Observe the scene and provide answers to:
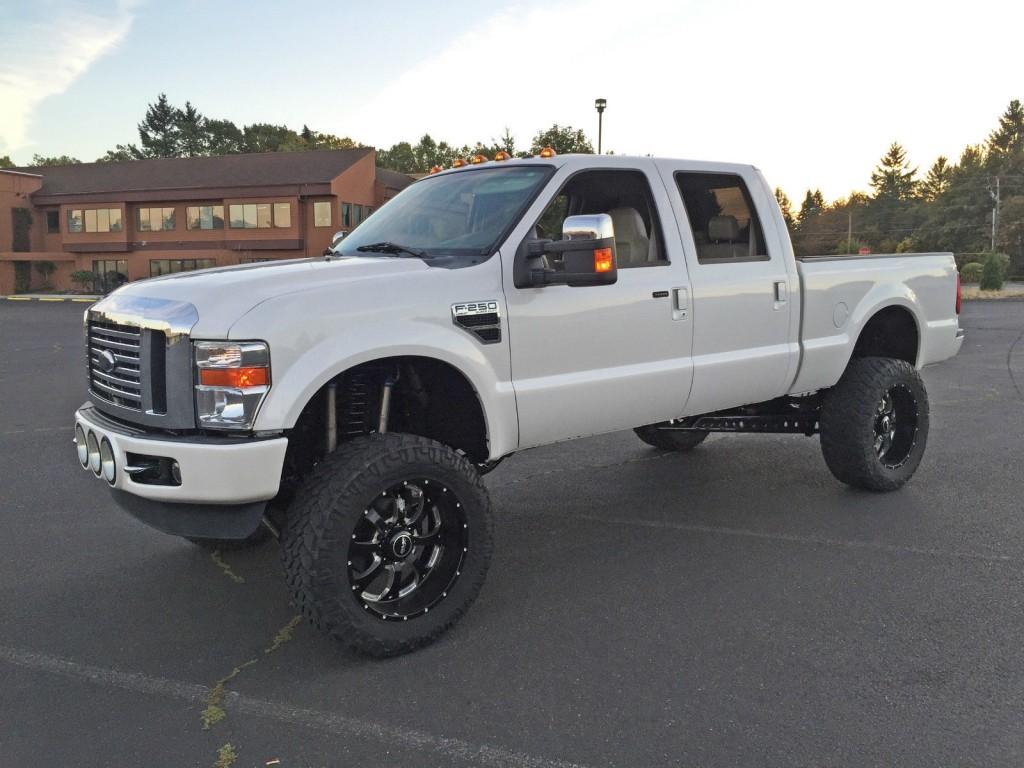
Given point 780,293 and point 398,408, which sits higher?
point 780,293

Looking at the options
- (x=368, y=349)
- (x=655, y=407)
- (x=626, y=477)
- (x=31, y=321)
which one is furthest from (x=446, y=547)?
(x=31, y=321)

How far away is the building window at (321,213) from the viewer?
154 ft

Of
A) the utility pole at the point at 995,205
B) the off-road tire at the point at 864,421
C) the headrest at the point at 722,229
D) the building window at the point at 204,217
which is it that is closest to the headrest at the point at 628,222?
the headrest at the point at 722,229

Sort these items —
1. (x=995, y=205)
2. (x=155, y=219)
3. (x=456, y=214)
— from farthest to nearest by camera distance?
(x=995, y=205) < (x=155, y=219) < (x=456, y=214)

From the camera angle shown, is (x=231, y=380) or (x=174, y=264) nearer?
(x=231, y=380)

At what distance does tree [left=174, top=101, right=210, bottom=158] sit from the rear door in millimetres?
104540

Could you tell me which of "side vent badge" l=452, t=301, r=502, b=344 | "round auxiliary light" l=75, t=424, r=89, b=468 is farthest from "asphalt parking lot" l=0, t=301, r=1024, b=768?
"side vent badge" l=452, t=301, r=502, b=344

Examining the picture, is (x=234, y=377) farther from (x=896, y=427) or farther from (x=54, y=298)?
(x=54, y=298)

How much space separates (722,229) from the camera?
5.05 m

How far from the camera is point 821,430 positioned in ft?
19.0

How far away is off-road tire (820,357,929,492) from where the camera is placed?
5621mm

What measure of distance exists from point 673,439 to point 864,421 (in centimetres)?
183

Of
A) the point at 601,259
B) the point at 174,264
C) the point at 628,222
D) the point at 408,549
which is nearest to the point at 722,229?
the point at 628,222

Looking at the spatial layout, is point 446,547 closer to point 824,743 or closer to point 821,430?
point 824,743
